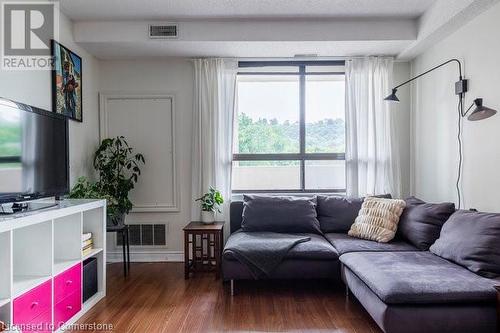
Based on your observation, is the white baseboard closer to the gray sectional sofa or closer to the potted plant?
the potted plant

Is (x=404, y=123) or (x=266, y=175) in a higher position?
(x=404, y=123)

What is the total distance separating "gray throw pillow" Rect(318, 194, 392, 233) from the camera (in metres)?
3.43

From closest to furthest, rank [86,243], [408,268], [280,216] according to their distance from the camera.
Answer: [408,268], [86,243], [280,216]

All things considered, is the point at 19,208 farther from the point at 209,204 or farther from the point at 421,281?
the point at 421,281

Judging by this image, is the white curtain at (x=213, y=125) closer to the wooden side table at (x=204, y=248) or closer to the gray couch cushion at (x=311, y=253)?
the wooden side table at (x=204, y=248)

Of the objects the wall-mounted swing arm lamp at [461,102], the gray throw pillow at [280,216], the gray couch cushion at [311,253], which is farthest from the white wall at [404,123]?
the gray couch cushion at [311,253]

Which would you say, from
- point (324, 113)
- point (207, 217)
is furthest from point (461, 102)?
point (207, 217)

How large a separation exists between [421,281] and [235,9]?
8.99 feet

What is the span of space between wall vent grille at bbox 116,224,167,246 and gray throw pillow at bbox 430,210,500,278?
2.83 m

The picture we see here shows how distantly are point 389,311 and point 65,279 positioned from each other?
2.10 meters

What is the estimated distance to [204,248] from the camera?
3668 mm

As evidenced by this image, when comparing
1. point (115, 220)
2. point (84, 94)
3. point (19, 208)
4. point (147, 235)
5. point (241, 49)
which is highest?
point (241, 49)

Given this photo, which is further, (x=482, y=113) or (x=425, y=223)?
(x=425, y=223)

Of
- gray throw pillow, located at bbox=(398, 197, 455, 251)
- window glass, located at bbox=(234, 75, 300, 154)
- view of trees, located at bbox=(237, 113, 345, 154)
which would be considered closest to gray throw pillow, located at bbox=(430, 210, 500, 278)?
gray throw pillow, located at bbox=(398, 197, 455, 251)
